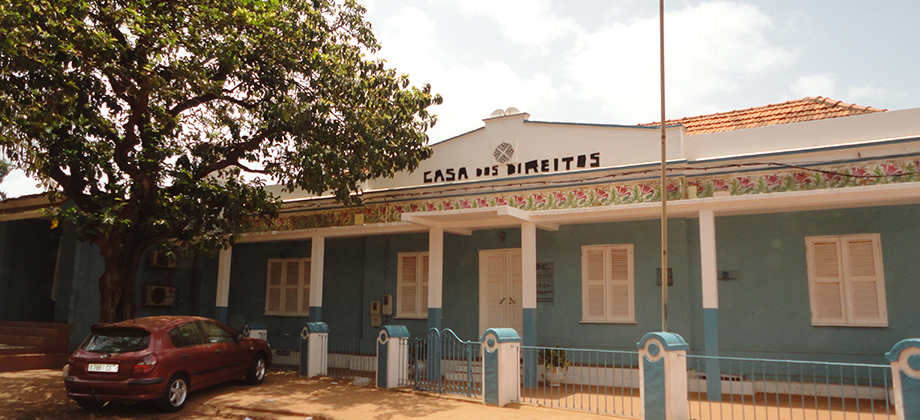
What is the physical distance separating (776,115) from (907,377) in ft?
21.4

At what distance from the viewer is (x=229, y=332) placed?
34.5ft

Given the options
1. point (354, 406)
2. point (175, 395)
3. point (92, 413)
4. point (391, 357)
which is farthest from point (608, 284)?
point (92, 413)

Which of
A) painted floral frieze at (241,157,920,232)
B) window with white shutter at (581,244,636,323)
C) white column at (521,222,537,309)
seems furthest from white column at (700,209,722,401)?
white column at (521,222,537,309)

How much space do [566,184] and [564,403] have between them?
3.47 meters

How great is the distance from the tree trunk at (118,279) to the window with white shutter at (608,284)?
7.62 metres

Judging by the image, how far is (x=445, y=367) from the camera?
10.5m

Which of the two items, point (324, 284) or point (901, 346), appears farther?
point (324, 284)

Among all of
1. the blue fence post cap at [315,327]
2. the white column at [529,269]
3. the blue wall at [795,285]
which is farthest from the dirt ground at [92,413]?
the blue wall at [795,285]

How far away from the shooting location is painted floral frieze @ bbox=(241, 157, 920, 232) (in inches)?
338

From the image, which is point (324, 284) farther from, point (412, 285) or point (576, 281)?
point (576, 281)

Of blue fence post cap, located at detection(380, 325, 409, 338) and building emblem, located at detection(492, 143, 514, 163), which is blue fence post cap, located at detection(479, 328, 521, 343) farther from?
building emblem, located at detection(492, 143, 514, 163)

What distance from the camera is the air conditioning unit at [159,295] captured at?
47.4 feet

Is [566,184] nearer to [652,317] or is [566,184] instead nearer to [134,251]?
[652,317]

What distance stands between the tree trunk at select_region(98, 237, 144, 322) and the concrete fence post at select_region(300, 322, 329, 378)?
2.92 metres
